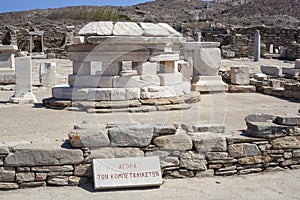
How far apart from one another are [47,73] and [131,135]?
28.5 ft

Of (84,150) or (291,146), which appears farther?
(291,146)

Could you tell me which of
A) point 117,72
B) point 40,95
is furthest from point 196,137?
point 40,95

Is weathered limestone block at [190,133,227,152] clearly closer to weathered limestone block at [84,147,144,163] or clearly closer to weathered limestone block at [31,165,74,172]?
weathered limestone block at [84,147,144,163]

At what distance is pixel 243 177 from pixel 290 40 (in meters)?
25.6

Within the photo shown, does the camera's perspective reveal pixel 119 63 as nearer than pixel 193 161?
No

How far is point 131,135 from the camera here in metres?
4.89

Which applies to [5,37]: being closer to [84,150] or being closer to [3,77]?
[3,77]

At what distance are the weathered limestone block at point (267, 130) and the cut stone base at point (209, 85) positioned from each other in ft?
18.9

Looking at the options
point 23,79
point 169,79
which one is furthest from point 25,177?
point 23,79

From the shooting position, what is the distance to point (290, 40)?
93.6 ft

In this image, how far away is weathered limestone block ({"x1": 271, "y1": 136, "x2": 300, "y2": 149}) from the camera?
5.31 m

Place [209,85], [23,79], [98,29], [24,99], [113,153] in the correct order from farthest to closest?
1. [209,85]
2. [23,79]
3. [24,99]
4. [98,29]
5. [113,153]

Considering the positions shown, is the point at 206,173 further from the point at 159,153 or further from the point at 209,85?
the point at 209,85

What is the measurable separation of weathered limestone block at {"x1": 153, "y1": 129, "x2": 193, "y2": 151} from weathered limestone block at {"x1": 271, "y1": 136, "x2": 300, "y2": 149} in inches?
46.4
